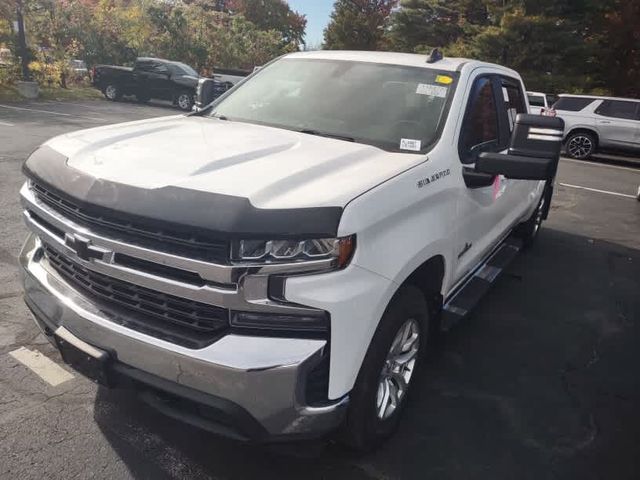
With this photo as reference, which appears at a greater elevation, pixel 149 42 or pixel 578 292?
pixel 149 42

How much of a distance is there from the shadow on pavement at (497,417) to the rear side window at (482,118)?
1408 millimetres

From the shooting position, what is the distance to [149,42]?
25094mm

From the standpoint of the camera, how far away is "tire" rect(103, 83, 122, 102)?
785 inches

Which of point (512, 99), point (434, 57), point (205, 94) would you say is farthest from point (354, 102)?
point (512, 99)

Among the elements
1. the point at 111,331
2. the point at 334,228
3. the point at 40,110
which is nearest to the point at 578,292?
the point at 334,228

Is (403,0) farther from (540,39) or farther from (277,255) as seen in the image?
(277,255)

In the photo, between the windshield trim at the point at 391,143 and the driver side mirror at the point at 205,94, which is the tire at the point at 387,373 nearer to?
the windshield trim at the point at 391,143

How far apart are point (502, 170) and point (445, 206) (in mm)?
342

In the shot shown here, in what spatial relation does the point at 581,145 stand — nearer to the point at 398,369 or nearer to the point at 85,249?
the point at 398,369

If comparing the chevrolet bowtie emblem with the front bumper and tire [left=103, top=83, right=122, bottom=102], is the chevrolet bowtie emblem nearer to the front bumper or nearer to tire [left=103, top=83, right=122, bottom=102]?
the front bumper

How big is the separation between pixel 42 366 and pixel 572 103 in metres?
14.5

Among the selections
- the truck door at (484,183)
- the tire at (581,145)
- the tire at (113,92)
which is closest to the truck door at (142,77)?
the tire at (113,92)

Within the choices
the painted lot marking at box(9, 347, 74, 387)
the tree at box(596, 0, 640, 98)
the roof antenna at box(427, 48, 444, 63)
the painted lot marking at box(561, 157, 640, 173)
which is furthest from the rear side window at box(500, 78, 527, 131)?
the tree at box(596, 0, 640, 98)

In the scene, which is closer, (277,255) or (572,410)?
(277,255)
